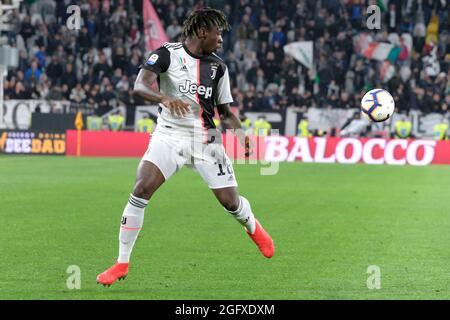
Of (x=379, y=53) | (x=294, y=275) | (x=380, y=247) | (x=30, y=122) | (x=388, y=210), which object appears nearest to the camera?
(x=294, y=275)

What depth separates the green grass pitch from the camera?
24.3ft

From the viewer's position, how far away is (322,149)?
27.1 m

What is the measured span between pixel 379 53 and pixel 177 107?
24.7m

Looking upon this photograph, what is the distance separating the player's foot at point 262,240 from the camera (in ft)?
27.5

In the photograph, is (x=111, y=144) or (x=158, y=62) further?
(x=111, y=144)

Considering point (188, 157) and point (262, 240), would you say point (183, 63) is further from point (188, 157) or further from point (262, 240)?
point (262, 240)

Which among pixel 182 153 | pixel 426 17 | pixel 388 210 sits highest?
pixel 426 17

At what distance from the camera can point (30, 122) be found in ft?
92.3

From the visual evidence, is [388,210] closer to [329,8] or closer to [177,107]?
[177,107]

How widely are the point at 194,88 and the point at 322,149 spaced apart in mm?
19580

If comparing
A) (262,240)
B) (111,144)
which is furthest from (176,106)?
(111,144)

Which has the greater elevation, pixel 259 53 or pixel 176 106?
pixel 259 53

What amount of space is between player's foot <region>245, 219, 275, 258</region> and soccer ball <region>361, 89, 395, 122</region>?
3146 millimetres
